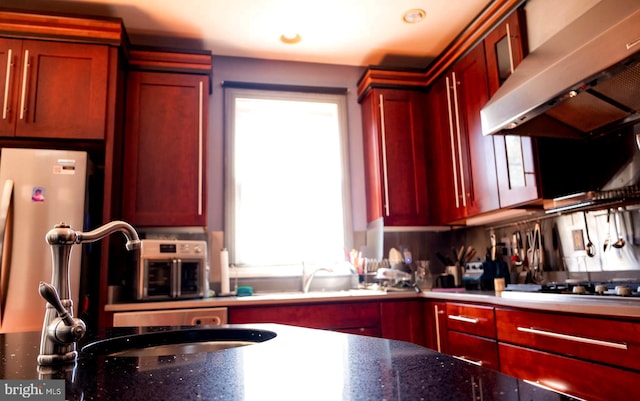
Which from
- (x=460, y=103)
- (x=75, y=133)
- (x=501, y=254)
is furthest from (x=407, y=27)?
(x=75, y=133)

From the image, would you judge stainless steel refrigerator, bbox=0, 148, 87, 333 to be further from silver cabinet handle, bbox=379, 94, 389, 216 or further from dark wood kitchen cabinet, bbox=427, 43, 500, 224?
dark wood kitchen cabinet, bbox=427, 43, 500, 224

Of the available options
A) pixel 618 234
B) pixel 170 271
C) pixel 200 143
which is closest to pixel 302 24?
pixel 200 143

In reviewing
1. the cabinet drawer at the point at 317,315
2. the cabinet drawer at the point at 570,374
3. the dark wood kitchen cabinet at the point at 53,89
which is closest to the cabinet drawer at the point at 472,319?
the cabinet drawer at the point at 570,374

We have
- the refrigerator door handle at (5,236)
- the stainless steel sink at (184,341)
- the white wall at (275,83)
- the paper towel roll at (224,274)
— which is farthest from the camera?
the white wall at (275,83)

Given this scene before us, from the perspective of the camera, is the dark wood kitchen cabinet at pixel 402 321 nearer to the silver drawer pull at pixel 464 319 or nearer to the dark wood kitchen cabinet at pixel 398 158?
the silver drawer pull at pixel 464 319

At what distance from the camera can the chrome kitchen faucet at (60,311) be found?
0.71m

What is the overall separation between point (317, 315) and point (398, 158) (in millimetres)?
1305

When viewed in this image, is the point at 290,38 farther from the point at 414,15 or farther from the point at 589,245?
the point at 589,245

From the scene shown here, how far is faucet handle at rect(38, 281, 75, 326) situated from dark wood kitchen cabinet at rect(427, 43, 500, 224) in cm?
224

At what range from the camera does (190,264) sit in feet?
8.31

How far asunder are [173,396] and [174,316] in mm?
1900

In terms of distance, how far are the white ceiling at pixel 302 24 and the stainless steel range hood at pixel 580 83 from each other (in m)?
1.01

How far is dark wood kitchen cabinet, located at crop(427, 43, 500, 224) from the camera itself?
2572mm

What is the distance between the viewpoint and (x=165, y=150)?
271 centimetres
